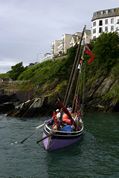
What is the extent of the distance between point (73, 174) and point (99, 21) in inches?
4862

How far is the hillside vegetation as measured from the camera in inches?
3809

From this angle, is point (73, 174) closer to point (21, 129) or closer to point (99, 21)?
point (21, 129)

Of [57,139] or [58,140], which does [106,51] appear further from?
[57,139]

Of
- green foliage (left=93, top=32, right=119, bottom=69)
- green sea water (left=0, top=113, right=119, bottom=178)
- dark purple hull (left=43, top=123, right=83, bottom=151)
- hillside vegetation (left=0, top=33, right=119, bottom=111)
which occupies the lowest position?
green sea water (left=0, top=113, right=119, bottom=178)

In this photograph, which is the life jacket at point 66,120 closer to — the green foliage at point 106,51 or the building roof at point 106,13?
the green foliage at point 106,51

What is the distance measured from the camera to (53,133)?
4156 centimetres

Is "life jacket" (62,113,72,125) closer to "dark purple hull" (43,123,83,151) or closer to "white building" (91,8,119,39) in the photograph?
"dark purple hull" (43,123,83,151)

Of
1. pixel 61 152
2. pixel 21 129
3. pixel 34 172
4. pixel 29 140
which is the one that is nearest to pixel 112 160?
pixel 61 152

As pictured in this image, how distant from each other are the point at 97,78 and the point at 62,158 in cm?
6539

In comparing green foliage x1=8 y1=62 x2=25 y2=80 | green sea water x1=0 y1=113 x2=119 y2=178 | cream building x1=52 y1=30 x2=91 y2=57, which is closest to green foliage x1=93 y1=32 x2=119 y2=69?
green sea water x1=0 y1=113 x2=119 y2=178

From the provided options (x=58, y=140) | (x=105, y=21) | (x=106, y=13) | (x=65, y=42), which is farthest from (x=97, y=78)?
(x=65, y=42)

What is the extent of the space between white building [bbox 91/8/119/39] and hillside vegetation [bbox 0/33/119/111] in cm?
3693

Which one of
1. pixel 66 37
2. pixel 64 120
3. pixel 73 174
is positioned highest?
pixel 66 37

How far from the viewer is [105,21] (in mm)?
150500
